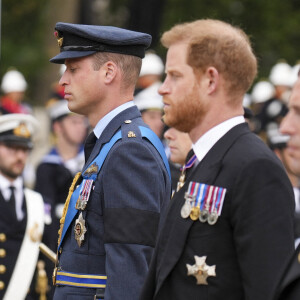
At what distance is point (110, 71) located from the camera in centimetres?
493

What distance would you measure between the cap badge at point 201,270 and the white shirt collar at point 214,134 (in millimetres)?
450

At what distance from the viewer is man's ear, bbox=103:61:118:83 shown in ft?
16.1

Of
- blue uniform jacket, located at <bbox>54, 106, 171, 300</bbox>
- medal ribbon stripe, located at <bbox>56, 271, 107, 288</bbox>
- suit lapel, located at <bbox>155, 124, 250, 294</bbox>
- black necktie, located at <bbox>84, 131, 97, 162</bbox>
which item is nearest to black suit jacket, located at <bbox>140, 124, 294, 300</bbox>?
suit lapel, located at <bbox>155, 124, 250, 294</bbox>

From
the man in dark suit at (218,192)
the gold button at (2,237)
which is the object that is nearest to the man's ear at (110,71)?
the man in dark suit at (218,192)

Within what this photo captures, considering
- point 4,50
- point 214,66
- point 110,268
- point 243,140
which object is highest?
point 214,66

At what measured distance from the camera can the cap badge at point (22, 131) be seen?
26.5 ft

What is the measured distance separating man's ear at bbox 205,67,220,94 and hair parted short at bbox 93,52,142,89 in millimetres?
947

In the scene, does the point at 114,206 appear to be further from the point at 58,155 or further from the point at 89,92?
the point at 58,155

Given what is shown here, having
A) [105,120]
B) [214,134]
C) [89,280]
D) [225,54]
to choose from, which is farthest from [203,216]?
[105,120]

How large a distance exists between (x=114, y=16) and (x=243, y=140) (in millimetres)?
21838

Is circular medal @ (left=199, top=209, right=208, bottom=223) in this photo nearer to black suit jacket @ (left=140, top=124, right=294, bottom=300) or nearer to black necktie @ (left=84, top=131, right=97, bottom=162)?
black suit jacket @ (left=140, top=124, right=294, bottom=300)

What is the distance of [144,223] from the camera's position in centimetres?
Result: 459

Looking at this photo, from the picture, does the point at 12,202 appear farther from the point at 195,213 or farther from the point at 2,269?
the point at 195,213

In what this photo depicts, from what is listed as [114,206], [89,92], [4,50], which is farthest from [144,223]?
[4,50]
